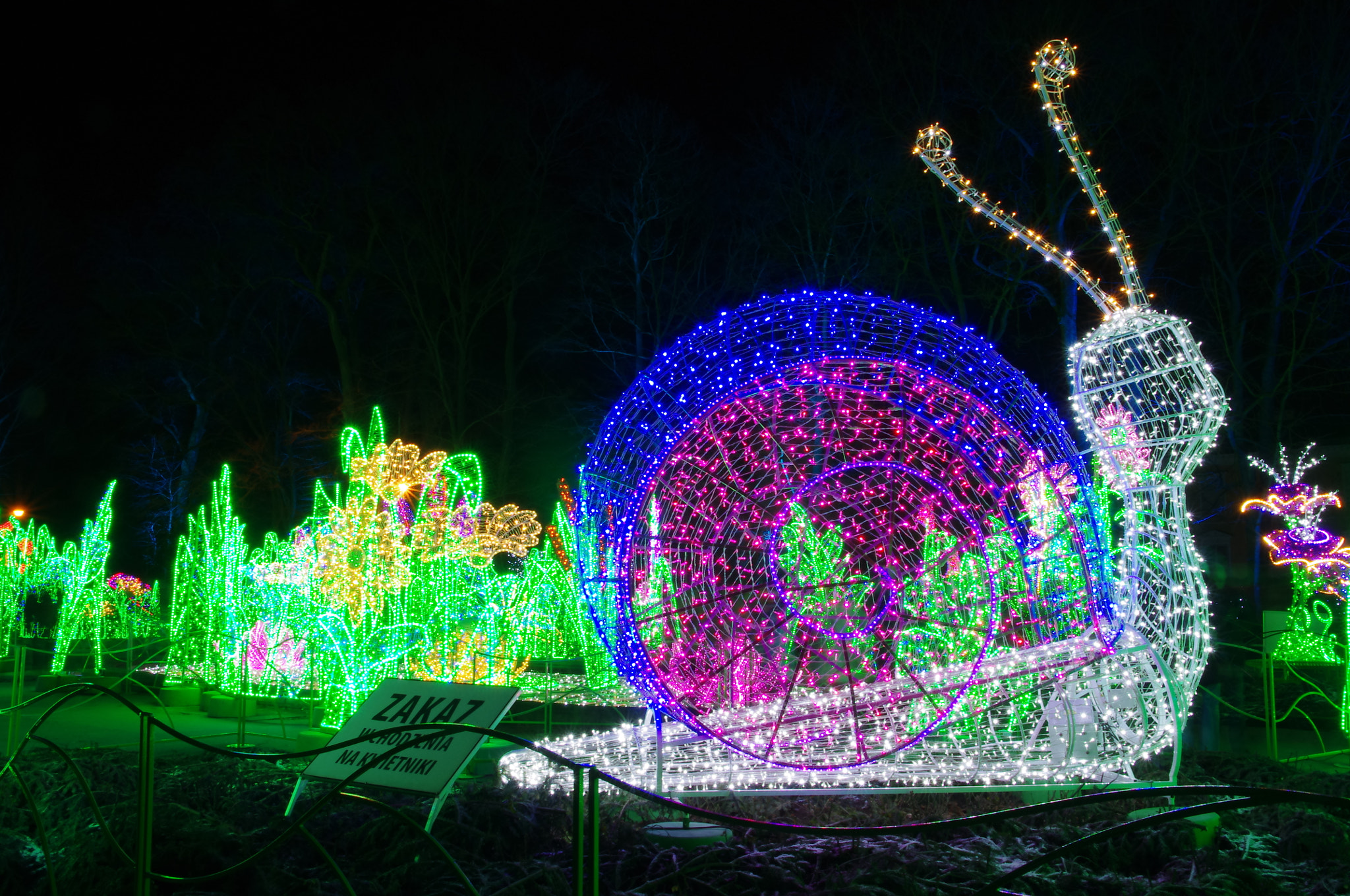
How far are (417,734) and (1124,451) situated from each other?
3621 millimetres

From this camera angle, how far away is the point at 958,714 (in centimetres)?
490

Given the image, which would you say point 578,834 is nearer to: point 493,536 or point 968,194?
point 968,194

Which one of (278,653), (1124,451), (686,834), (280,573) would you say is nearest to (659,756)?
(686,834)

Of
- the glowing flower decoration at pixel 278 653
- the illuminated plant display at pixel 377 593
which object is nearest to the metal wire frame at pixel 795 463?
the illuminated plant display at pixel 377 593

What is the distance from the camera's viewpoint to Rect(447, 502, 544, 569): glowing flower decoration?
8734 millimetres

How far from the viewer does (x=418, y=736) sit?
4465 millimetres

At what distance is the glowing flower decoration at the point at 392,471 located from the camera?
332 inches

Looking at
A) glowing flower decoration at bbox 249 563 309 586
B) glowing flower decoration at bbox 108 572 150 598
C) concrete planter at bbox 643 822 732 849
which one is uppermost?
glowing flower decoration at bbox 249 563 309 586

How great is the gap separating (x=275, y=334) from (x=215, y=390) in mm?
1587

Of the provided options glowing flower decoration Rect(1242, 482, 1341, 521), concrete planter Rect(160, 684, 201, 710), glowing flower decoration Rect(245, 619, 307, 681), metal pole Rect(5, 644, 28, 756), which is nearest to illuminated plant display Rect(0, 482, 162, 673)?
concrete planter Rect(160, 684, 201, 710)

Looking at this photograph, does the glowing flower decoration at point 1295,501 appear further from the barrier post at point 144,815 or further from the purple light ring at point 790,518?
the barrier post at point 144,815

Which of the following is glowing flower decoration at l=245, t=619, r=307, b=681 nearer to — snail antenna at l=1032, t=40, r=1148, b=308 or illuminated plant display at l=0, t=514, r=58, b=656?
illuminated plant display at l=0, t=514, r=58, b=656

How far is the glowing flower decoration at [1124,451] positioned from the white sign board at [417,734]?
10.1 ft

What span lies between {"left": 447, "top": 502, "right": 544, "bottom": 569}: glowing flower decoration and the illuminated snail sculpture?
11.1 ft
